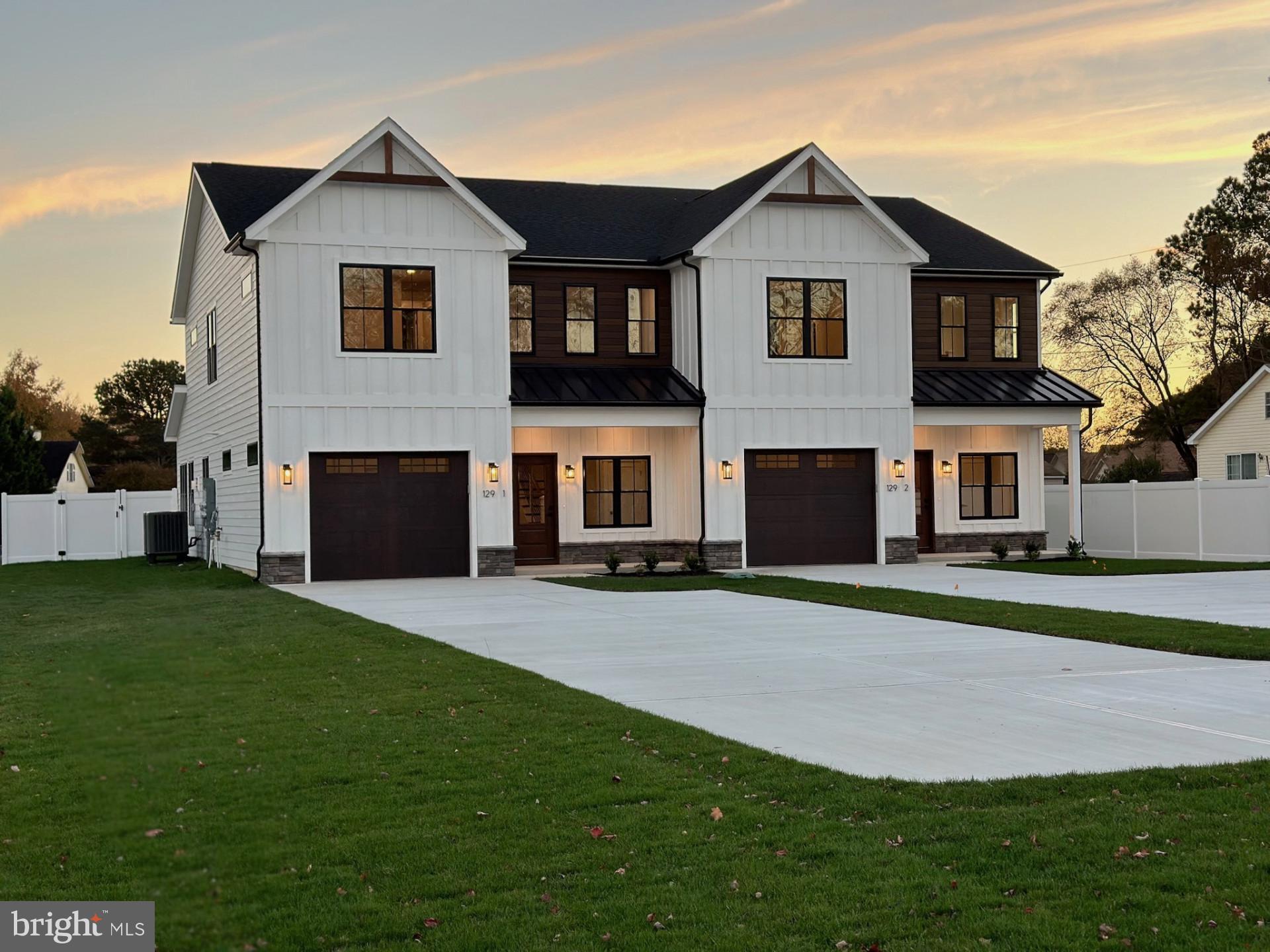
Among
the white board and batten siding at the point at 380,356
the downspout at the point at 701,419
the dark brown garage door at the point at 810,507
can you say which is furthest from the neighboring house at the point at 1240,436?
the white board and batten siding at the point at 380,356

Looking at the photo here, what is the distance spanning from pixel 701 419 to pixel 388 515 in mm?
6372

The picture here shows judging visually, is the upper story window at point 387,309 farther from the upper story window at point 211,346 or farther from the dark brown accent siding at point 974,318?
the dark brown accent siding at point 974,318

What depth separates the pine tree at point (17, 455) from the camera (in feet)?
157

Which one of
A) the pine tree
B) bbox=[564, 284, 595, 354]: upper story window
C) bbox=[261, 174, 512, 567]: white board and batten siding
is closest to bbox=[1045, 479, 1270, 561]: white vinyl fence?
bbox=[564, 284, 595, 354]: upper story window

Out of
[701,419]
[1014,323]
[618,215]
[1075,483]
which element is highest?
[618,215]

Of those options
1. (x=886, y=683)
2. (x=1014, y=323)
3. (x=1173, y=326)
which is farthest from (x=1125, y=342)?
(x=886, y=683)

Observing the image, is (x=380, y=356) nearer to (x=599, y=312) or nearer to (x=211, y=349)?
(x=599, y=312)

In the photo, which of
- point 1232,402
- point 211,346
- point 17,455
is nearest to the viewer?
point 211,346

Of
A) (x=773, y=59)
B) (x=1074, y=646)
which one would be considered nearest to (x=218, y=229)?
(x=773, y=59)

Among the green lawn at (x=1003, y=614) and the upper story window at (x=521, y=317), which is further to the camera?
the upper story window at (x=521, y=317)

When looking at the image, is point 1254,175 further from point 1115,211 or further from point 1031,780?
point 1031,780

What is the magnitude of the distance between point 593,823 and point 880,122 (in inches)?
1007

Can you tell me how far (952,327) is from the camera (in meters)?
30.2

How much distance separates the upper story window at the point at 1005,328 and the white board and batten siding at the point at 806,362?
3.79m
